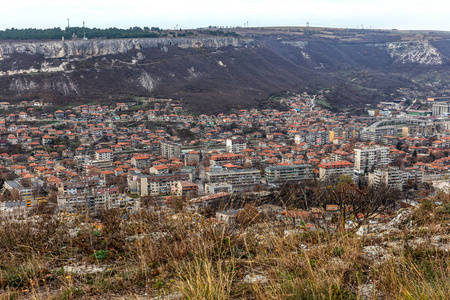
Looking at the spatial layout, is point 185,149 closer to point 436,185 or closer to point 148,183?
point 148,183

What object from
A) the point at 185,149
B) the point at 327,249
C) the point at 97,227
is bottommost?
the point at 185,149

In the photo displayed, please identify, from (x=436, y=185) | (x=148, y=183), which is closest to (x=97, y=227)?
(x=148, y=183)

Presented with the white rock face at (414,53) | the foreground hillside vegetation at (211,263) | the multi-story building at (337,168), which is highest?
the white rock face at (414,53)

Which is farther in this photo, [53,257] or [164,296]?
[53,257]

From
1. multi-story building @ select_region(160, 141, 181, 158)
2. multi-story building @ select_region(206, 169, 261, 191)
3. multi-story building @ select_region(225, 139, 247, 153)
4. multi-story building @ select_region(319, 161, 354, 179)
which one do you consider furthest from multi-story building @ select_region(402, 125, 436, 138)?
multi-story building @ select_region(206, 169, 261, 191)

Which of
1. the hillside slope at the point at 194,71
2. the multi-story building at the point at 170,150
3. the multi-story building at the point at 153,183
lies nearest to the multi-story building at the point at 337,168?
the multi-story building at the point at 153,183

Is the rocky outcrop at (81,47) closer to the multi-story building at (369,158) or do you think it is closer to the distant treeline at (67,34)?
the distant treeline at (67,34)

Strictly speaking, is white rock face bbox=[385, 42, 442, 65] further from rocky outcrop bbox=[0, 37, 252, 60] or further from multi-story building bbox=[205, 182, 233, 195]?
multi-story building bbox=[205, 182, 233, 195]
